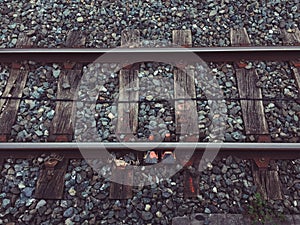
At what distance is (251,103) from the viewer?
4254 mm

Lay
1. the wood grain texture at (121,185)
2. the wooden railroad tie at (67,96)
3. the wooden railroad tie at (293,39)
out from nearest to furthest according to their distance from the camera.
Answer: the wood grain texture at (121,185) → the wooden railroad tie at (67,96) → the wooden railroad tie at (293,39)

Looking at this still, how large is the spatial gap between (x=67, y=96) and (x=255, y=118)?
1.98 meters

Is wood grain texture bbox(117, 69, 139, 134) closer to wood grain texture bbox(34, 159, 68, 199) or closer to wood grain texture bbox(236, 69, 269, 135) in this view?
wood grain texture bbox(34, 159, 68, 199)

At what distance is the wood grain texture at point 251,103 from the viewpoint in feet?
13.3

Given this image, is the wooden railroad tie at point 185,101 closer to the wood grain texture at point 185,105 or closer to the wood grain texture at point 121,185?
the wood grain texture at point 185,105

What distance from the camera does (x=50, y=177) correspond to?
3.75 m

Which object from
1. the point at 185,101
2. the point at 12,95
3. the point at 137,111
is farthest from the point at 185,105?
the point at 12,95

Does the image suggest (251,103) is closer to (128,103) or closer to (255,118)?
(255,118)

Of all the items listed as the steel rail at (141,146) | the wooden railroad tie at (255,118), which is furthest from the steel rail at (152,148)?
the wooden railroad tie at (255,118)

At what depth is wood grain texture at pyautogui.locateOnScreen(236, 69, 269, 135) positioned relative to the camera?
406 cm

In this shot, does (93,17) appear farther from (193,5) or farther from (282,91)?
(282,91)

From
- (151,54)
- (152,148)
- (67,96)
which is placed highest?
(151,54)

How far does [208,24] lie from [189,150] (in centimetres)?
195

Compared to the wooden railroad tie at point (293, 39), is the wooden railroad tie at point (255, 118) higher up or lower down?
lower down
